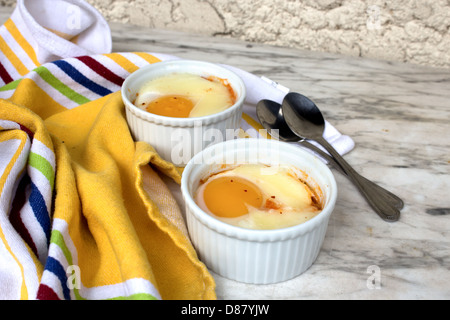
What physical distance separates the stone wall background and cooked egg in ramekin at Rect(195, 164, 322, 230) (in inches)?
30.3

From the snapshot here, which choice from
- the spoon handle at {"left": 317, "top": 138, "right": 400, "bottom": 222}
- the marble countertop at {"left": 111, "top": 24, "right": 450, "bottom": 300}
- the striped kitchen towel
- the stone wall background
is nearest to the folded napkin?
the striped kitchen towel

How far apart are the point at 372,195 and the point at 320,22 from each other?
0.77m

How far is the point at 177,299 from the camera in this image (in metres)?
0.78

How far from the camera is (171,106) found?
1.11 metres

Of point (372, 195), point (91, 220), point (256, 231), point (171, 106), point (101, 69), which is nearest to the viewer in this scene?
point (256, 231)

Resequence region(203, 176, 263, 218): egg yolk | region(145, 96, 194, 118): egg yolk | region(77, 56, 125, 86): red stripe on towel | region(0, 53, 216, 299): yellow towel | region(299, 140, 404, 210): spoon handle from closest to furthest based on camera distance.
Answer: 1. region(0, 53, 216, 299): yellow towel
2. region(203, 176, 263, 218): egg yolk
3. region(299, 140, 404, 210): spoon handle
4. region(145, 96, 194, 118): egg yolk
5. region(77, 56, 125, 86): red stripe on towel

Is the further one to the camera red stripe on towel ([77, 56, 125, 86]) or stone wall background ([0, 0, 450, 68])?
stone wall background ([0, 0, 450, 68])

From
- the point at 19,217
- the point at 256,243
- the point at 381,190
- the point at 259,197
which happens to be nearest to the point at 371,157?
the point at 381,190

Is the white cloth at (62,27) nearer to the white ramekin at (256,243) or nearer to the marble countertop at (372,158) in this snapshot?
the marble countertop at (372,158)

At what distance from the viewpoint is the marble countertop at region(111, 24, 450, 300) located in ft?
2.69

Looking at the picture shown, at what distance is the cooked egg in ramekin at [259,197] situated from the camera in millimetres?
842

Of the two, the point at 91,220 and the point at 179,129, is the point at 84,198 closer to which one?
the point at 91,220

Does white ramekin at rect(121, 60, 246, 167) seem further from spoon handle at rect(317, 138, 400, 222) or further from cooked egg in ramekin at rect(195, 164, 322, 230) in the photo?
→ spoon handle at rect(317, 138, 400, 222)

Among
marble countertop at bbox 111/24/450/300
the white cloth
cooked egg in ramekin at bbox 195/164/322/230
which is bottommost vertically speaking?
marble countertop at bbox 111/24/450/300
